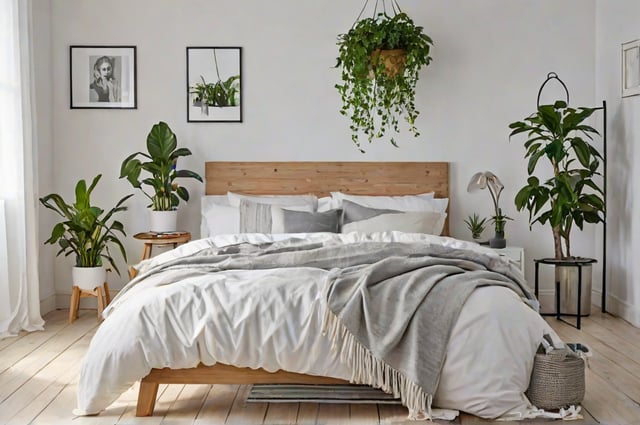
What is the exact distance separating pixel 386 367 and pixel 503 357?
0.51 metres

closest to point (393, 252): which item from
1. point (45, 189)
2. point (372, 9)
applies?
point (372, 9)

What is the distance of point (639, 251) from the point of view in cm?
544

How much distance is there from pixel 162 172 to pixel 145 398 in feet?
8.19

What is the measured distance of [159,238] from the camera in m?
5.68

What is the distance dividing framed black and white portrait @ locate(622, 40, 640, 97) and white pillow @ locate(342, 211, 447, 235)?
1.63m

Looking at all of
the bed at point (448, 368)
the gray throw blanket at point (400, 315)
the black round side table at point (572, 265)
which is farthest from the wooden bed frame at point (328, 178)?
the bed at point (448, 368)

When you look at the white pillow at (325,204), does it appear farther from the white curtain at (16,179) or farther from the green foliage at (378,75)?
the white curtain at (16,179)

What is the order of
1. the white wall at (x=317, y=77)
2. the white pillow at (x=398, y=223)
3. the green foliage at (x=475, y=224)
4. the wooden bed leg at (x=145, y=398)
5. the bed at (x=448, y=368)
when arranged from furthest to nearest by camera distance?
the white wall at (x=317, y=77), the green foliage at (x=475, y=224), the white pillow at (x=398, y=223), the wooden bed leg at (x=145, y=398), the bed at (x=448, y=368)

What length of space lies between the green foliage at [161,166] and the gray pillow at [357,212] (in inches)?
44.5

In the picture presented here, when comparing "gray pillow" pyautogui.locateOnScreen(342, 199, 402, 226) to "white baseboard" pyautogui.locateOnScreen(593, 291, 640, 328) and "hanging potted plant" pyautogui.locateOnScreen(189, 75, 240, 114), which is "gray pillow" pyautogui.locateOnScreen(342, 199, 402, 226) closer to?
"hanging potted plant" pyautogui.locateOnScreen(189, 75, 240, 114)

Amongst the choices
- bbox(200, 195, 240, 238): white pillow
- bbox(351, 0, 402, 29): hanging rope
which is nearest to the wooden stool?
bbox(200, 195, 240, 238): white pillow

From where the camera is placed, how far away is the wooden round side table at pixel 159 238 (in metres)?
5.68

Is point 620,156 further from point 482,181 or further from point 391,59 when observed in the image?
point 391,59

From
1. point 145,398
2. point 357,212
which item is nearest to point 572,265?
point 357,212
